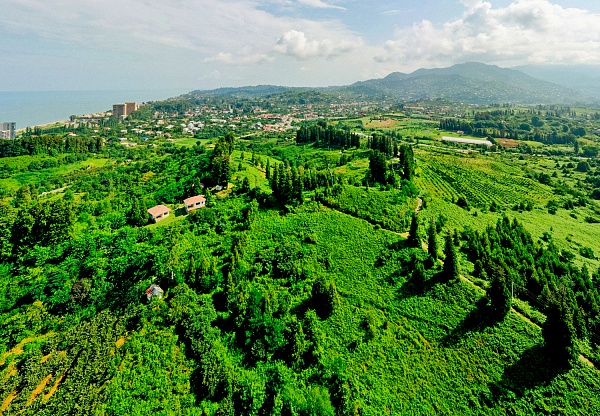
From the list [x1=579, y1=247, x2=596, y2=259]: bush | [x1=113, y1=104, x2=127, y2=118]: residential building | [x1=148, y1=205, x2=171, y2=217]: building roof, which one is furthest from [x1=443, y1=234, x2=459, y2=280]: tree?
[x1=113, y1=104, x2=127, y2=118]: residential building

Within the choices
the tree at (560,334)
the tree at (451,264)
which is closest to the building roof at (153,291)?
the tree at (451,264)

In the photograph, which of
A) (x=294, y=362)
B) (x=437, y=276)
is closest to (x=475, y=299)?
→ (x=437, y=276)

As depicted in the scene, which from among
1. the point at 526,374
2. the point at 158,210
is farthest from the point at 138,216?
the point at 526,374

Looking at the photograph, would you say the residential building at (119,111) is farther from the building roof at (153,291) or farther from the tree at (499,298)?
the tree at (499,298)

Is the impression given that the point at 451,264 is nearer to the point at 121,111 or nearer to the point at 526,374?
the point at 526,374

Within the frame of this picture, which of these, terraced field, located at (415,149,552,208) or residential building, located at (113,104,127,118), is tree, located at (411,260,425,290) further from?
residential building, located at (113,104,127,118)
